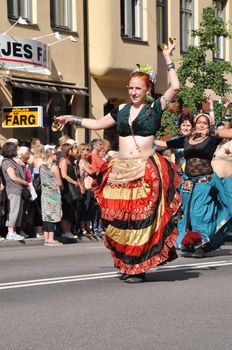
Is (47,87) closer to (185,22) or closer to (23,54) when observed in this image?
(23,54)

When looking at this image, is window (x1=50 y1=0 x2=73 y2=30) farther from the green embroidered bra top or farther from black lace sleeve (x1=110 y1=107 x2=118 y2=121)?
the green embroidered bra top

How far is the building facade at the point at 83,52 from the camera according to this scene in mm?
25219

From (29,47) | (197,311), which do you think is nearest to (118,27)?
(29,47)

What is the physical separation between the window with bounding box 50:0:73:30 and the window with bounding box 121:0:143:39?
2107 millimetres

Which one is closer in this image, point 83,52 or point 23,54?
point 23,54

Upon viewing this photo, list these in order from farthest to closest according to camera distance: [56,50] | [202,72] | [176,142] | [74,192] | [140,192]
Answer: [202,72], [56,50], [74,192], [176,142], [140,192]

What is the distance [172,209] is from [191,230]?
3.55m

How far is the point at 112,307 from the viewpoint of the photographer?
29.1 feet

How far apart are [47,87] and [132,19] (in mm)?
4986

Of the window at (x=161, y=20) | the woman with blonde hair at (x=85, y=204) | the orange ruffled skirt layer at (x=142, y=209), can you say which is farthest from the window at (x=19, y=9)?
the orange ruffled skirt layer at (x=142, y=209)

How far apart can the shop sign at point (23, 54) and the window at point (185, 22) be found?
9.09 meters

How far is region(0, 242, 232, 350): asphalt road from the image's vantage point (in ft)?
24.4

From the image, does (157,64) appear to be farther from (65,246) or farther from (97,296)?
(97,296)

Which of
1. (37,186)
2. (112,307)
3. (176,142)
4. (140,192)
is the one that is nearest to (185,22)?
(37,186)
